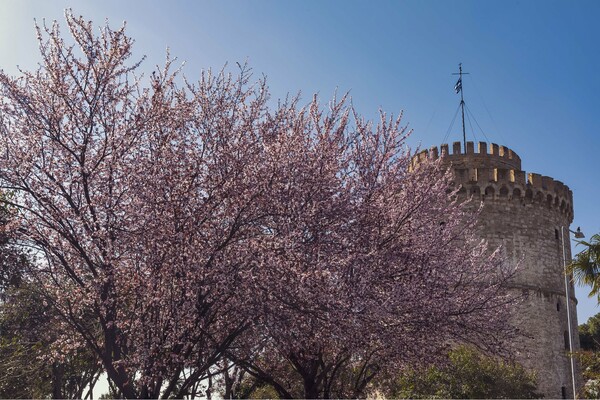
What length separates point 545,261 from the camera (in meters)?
35.9

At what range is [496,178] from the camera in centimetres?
3591

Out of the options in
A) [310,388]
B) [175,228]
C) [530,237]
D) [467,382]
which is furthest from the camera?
[530,237]

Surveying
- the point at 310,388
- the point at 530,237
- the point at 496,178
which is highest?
the point at 496,178

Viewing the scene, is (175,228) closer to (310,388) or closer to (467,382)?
(310,388)

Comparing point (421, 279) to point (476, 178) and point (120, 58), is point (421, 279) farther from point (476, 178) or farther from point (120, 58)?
point (476, 178)

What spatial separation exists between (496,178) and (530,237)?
12.8 feet

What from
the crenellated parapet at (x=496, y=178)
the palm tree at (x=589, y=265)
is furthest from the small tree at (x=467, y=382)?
the crenellated parapet at (x=496, y=178)

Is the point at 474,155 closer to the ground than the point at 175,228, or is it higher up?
higher up

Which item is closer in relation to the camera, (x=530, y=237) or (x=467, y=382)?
(x=467, y=382)

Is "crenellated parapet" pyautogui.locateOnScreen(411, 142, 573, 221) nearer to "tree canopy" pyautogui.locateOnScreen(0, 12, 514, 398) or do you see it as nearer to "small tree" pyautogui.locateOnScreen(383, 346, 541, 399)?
"small tree" pyautogui.locateOnScreen(383, 346, 541, 399)

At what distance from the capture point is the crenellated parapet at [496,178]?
35.8m

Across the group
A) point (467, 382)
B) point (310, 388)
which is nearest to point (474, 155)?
point (467, 382)

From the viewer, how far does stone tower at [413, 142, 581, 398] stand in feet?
113

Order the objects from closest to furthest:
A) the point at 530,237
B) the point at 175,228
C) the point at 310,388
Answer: the point at 175,228 < the point at 310,388 < the point at 530,237
